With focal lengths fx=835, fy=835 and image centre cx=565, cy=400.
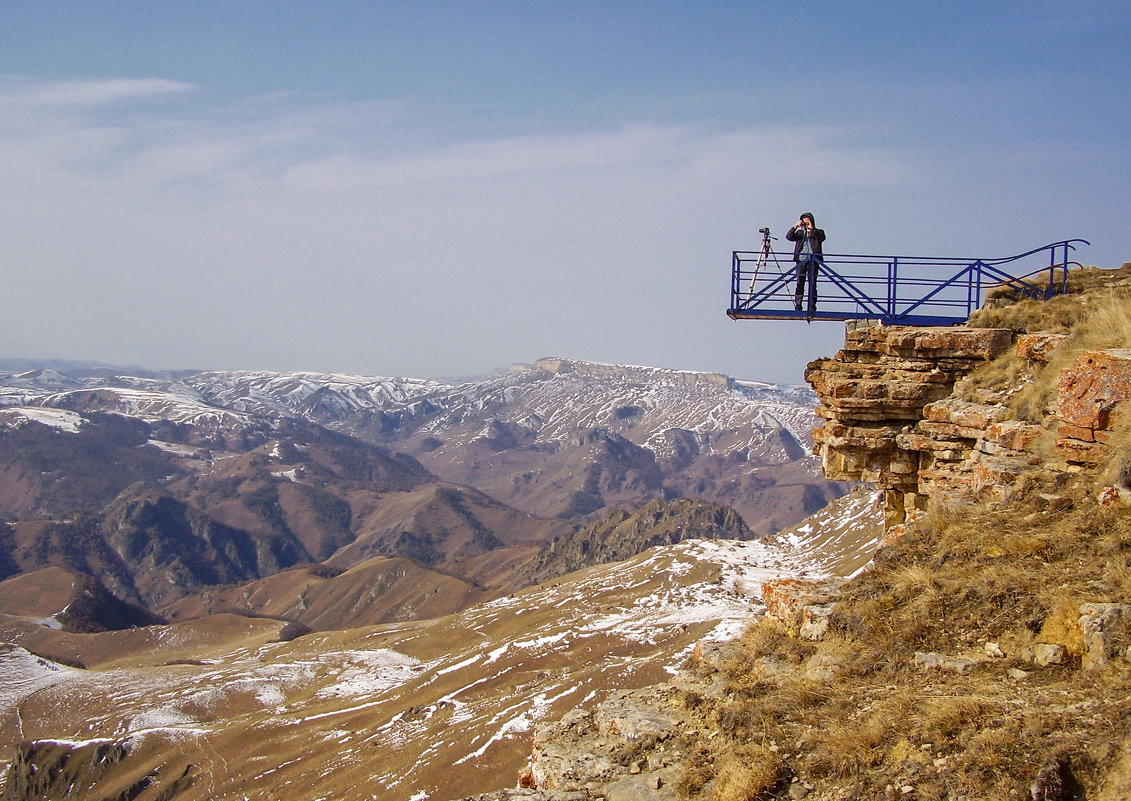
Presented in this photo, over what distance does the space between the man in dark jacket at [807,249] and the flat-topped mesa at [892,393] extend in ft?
9.97

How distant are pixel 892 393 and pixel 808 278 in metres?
4.99

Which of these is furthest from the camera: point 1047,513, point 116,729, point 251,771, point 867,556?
point 867,556

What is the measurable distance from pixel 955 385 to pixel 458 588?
6143 inches

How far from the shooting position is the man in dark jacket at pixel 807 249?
20828 mm

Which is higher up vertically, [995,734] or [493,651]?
[995,734]

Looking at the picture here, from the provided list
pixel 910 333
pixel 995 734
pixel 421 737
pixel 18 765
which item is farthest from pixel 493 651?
pixel 995 734

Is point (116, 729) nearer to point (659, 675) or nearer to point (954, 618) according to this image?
point (659, 675)

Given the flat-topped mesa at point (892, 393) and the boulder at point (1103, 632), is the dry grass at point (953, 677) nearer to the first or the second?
the boulder at point (1103, 632)

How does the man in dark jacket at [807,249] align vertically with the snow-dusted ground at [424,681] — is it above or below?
above

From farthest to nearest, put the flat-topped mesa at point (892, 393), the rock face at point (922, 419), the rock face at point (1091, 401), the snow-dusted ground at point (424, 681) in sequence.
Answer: the snow-dusted ground at point (424, 681), the flat-topped mesa at point (892, 393), the rock face at point (922, 419), the rock face at point (1091, 401)

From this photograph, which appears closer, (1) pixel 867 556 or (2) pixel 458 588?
(1) pixel 867 556

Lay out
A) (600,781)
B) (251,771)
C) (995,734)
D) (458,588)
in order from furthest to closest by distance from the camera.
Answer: (458,588), (251,771), (600,781), (995,734)

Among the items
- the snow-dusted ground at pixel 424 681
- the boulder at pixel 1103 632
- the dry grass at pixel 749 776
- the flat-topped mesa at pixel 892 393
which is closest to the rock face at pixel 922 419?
the flat-topped mesa at pixel 892 393

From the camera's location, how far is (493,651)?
267 ft
